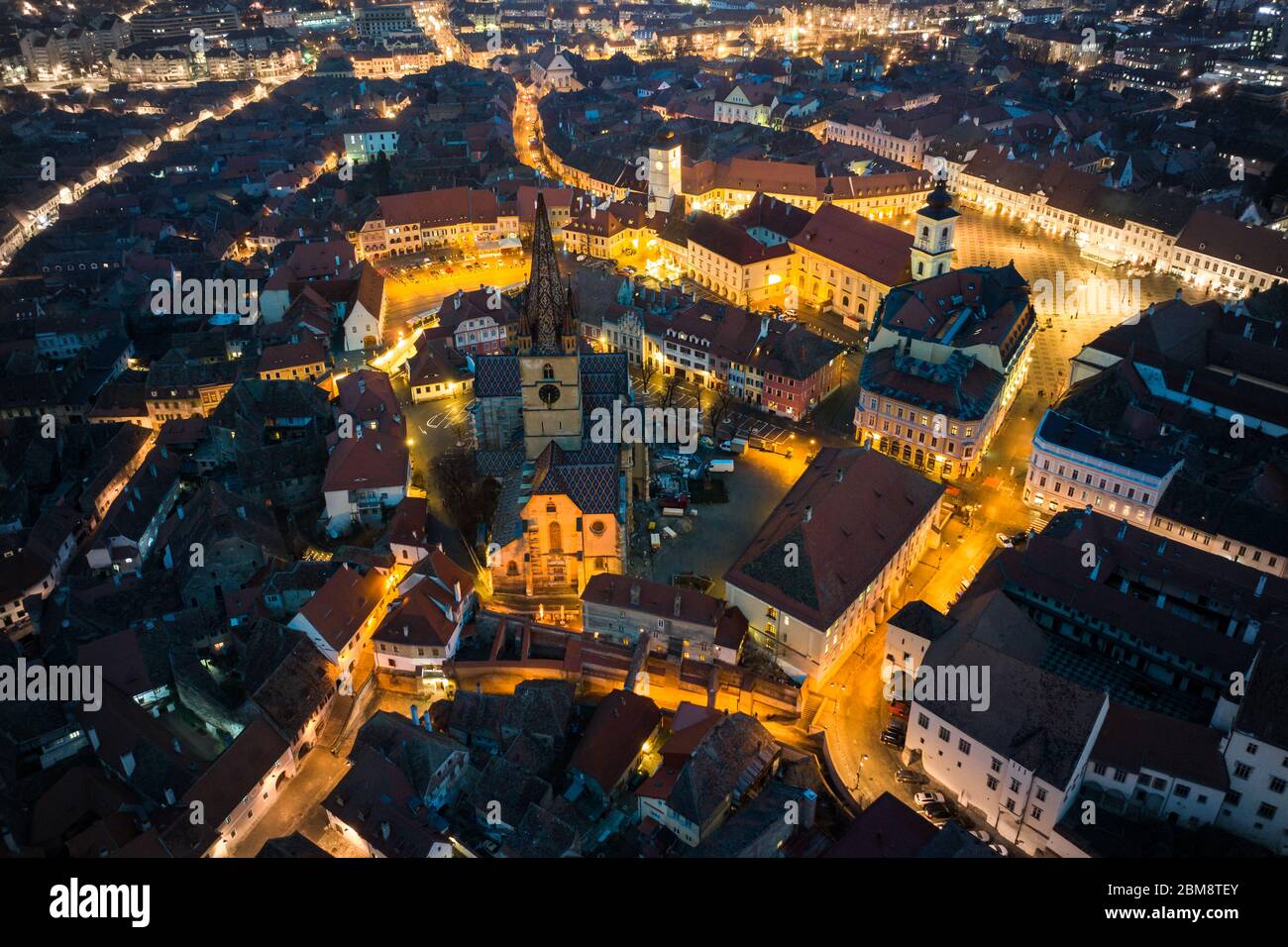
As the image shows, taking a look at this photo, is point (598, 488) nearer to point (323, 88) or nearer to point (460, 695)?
point (460, 695)

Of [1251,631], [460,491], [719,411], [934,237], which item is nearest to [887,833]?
[1251,631]

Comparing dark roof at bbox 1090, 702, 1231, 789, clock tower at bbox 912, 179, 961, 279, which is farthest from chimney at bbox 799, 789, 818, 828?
clock tower at bbox 912, 179, 961, 279

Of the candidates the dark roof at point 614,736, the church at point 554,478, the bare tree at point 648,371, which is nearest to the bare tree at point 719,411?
the bare tree at point 648,371

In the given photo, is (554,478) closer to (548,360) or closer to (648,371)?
(548,360)

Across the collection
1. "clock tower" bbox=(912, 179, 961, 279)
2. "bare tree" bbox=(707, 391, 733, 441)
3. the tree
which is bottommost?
the tree

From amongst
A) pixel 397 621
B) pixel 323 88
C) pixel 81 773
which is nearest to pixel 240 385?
pixel 397 621

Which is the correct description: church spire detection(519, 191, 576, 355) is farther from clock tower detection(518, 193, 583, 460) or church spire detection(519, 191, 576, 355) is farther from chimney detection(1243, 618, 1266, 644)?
chimney detection(1243, 618, 1266, 644)

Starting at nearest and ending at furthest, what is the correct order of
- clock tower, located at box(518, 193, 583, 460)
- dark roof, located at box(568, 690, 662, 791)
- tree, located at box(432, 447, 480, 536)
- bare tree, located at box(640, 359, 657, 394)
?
dark roof, located at box(568, 690, 662, 791) < clock tower, located at box(518, 193, 583, 460) < tree, located at box(432, 447, 480, 536) < bare tree, located at box(640, 359, 657, 394)
